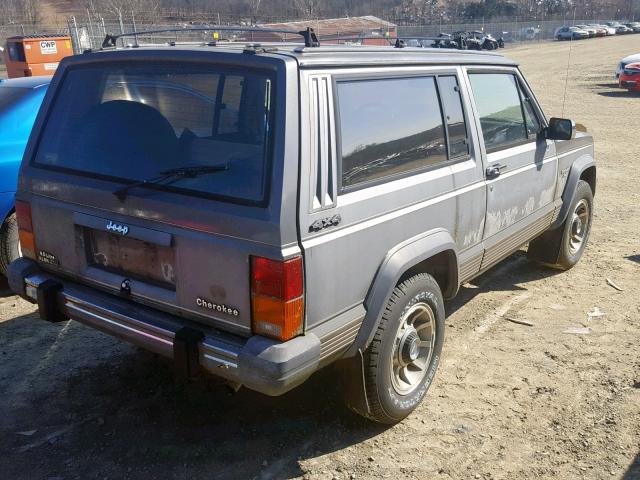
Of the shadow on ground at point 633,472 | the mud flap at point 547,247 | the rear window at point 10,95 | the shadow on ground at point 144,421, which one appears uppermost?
the rear window at point 10,95

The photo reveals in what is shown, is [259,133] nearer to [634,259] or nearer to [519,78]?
[519,78]

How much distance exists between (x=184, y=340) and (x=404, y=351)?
124cm

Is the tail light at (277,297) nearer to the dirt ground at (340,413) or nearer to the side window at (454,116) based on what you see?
the dirt ground at (340,413)

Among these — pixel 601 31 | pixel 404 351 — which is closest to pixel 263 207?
pixel 404 351

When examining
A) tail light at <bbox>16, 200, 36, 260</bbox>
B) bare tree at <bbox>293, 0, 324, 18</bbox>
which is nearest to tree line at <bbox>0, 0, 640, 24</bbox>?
bare tree at <bbox>293, 0, 324, 18</bbox>

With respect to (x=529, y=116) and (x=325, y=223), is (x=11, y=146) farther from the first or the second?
(x=529, y=116)

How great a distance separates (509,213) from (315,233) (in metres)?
2.17

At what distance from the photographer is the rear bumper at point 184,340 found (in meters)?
2.60

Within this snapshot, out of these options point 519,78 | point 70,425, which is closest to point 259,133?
point 70,425

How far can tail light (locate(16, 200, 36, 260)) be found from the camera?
345cm

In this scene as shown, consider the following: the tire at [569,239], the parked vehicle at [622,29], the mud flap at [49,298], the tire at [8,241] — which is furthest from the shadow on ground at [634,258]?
the parked vehicle at [622,29]

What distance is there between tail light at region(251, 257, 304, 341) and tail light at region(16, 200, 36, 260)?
5.10 feet

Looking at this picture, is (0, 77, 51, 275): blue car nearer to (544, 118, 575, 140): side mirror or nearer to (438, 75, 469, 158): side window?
(438, 75, 469, 158): side window

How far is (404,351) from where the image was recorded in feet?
11.1
